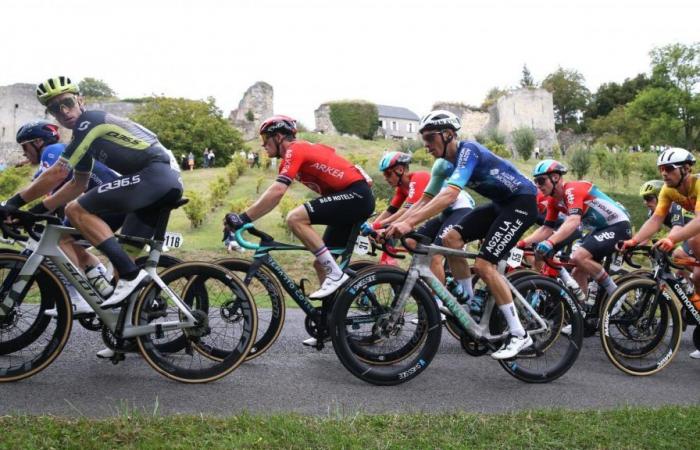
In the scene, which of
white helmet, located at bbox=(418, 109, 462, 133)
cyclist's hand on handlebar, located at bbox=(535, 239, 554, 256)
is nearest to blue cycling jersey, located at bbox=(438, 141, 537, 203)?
white helmet, located at bbox=(418, 109, 462, 133)

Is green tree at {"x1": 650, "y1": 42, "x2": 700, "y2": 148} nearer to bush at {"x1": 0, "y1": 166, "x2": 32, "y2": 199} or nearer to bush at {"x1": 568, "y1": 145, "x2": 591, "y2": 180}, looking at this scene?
bush at {"x1": 568, "y1": 145, "x2": 591, "y2": 180}

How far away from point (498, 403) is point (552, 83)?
8801cm

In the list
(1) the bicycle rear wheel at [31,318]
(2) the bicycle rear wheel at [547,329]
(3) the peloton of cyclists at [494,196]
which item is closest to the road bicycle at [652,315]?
(2) the bicycle rear wheel at [547,329]

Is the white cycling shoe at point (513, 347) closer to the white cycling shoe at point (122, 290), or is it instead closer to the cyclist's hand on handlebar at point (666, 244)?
the cyclist's hand on handlebar at point (666, 244)

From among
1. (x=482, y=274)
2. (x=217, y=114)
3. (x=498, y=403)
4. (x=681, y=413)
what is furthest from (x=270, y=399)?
(x=217, y=114)

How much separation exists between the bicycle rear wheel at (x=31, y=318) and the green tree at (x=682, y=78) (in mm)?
66292

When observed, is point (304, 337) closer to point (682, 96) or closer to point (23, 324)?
point (23, 324)

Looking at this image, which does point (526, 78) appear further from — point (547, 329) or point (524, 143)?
point (547, 329)

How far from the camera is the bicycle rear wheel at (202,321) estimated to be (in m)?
4.93

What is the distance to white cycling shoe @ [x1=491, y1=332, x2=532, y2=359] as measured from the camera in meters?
5.47

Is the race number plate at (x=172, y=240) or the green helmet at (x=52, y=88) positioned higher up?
the green helmet at (x=52, y=88)

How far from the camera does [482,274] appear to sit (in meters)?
5.61

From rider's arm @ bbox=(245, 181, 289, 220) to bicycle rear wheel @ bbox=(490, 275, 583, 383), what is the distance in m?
2.27

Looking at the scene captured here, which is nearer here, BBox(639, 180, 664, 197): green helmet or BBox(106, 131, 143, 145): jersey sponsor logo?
BBox(106, 131, 143, 145): jersey sponsor logo
